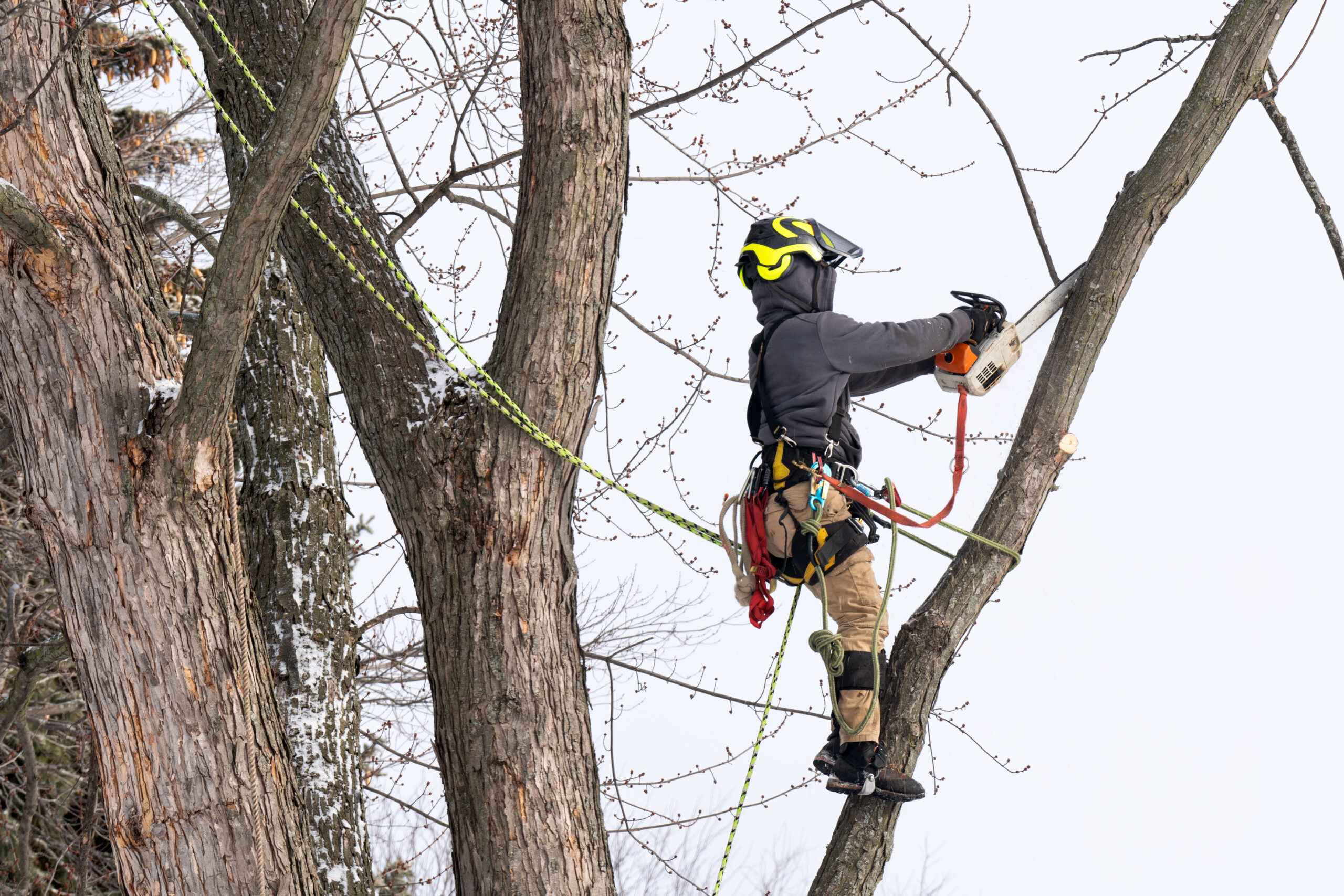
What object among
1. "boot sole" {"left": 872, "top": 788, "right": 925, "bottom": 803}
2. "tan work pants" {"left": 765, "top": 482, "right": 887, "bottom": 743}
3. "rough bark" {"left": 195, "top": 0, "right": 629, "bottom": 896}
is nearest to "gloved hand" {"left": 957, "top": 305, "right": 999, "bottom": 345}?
"tan work pants" {"left": 765, "top": 482, "right": 887, "bottom": 743}

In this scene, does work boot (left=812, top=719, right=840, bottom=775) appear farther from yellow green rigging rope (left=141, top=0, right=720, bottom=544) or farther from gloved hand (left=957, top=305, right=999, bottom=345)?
gloved hand (left=957, top=305, right=999, bottom=345)

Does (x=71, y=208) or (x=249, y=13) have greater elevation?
(x=249, y=13)

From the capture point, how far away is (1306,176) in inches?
137

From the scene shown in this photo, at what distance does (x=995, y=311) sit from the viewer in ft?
11.1

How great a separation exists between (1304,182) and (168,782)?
148 inches

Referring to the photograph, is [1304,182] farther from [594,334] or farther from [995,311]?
[594,334]

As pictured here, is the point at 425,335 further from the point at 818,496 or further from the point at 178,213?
the point at 178,213

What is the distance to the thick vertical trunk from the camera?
2.18 meters

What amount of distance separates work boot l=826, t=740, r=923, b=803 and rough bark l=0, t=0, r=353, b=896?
142 centimetres

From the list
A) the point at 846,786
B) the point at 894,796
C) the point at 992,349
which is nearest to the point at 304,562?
the point at 846,786

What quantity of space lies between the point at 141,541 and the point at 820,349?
6.40ft

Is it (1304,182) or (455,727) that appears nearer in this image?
(455,727)

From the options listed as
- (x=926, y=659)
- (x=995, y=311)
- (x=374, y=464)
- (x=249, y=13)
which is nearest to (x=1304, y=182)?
(x=995, y=311)

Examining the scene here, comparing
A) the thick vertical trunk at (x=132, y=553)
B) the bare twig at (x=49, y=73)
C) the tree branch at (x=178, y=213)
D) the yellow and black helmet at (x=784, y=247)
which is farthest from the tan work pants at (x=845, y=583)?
the tree branch at (x=178, y=213)
